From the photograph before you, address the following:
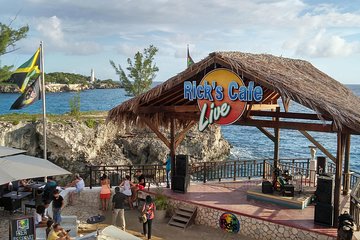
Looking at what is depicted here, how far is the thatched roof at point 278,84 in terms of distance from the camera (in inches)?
382

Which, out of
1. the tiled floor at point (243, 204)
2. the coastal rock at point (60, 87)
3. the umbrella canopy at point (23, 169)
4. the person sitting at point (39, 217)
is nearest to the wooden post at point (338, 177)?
the tiled floor at point (243, 204)

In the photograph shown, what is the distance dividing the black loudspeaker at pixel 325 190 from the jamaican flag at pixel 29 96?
1209 centimetres

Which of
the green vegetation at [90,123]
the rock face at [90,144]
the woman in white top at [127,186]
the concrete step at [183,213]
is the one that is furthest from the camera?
the green vegetation at [90,123]

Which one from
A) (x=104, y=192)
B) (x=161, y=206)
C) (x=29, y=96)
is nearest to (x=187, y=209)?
(x=161, y=206)

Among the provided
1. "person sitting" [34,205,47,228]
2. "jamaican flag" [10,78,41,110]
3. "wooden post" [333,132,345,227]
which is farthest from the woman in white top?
"wooden post" [333,132,345,227]

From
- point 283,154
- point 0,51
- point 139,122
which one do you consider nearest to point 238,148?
point 283,154

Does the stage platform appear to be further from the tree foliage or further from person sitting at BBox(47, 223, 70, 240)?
the tree foliage

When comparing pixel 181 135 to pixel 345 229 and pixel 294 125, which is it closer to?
pixel 294 125

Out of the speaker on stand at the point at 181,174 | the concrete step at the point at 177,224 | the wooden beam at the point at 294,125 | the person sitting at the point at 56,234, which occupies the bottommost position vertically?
the concrete step at the point at 177,224

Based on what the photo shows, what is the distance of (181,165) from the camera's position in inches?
543

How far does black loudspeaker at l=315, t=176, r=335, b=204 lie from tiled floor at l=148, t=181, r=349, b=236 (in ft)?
2.69

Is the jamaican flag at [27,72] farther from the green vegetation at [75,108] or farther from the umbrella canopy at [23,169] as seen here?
the green vegetation at [75,108]

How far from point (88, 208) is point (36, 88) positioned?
19.5ft

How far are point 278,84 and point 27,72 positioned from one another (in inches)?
436
